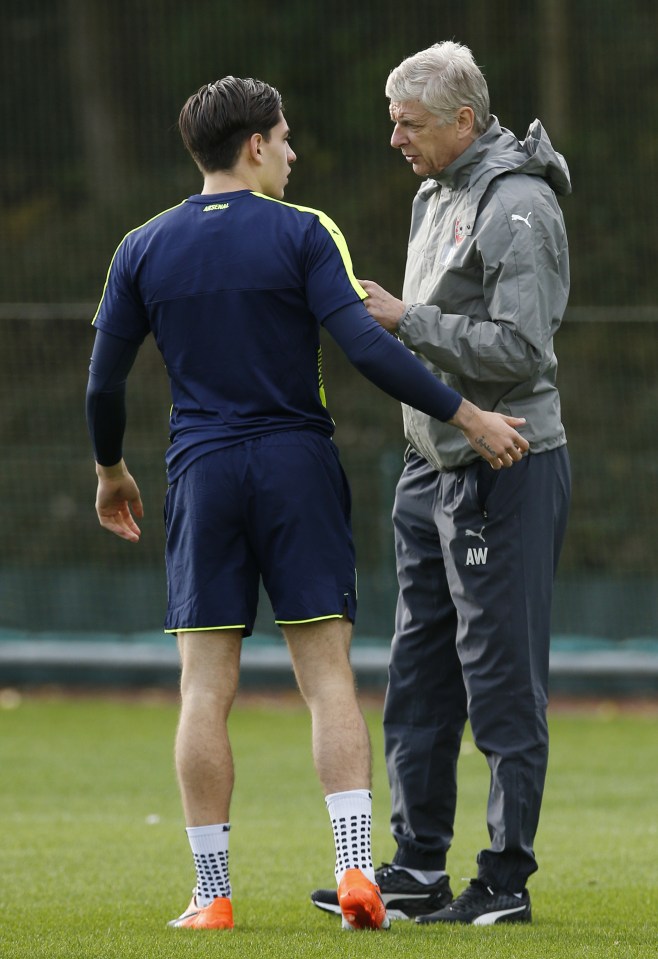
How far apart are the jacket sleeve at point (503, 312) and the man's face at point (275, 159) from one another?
17.4 inches

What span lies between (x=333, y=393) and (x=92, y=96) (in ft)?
16.5

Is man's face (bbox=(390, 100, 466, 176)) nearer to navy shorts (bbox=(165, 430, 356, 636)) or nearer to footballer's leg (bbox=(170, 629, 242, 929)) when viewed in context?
navy shorts (bbox=(165, 430, 356, 636))

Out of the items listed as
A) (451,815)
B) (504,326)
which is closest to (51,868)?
→ (451,815)

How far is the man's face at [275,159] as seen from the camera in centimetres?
383

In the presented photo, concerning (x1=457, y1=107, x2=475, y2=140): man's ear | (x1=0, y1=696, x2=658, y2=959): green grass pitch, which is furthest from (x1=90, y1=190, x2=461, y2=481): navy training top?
(x1=0, y1=696, x2=658, y2=959): green grass pitch

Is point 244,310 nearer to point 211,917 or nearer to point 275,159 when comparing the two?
point 275,159

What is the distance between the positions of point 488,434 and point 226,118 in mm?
963

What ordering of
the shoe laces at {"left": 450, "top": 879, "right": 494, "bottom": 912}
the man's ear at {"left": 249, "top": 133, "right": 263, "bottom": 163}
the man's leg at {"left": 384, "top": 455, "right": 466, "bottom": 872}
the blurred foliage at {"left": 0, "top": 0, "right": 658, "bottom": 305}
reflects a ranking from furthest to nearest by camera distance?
the blurred foliage at {"left": 0, "top": 0, "right": 658, "bottom": 305} → the man's leg at {"left": 384, "top": 455, "right": 466, "bottom": 872} → the shoe laces at {"left": 450, "top": 879, "right": 494, "bottom": 912} → the man's ear at {"left": 249, "top": 133, "right": 263, "bottom": 163}

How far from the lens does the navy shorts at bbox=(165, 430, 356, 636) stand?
376cm

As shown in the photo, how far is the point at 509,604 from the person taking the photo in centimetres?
395

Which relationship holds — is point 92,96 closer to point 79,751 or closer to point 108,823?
point 79,751

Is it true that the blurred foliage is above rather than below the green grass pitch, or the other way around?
above

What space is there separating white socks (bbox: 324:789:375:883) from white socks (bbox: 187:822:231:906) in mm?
264

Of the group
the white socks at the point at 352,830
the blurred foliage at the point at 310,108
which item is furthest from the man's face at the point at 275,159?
the blurred foliage at the point at 310,108
